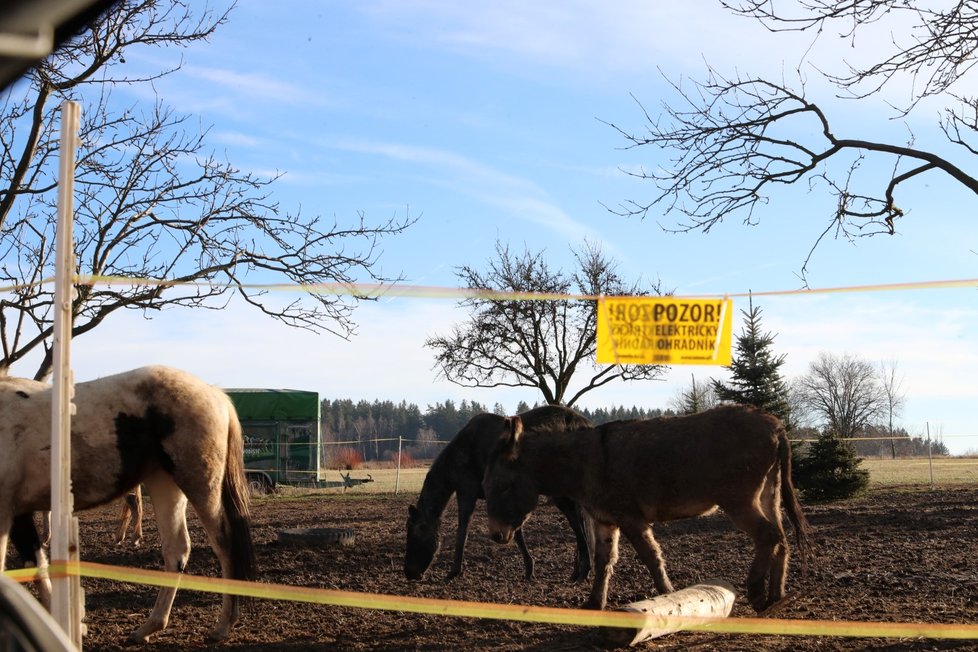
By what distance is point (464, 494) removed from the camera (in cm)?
1076

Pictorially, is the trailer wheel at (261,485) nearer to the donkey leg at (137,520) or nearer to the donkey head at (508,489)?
the donkey leg at (137,520)

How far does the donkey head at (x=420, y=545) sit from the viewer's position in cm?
977

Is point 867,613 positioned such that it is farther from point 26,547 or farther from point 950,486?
point 950,486

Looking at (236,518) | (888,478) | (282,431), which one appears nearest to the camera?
(236,518)

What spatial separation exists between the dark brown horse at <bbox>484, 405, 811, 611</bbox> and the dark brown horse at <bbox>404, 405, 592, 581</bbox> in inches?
65.4

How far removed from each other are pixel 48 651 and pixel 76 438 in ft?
17.4

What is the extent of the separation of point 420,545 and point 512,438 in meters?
2.43

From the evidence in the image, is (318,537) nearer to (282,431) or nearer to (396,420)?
(282,431)

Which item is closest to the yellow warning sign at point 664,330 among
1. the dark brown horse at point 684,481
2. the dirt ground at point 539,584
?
the dark brown horse at point 684,481

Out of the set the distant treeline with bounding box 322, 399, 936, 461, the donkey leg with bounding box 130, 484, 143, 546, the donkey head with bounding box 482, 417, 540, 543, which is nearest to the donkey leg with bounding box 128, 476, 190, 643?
the donkey head with bounding box 482, 417, 540, 543

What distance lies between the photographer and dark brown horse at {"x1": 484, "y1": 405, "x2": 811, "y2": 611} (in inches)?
271

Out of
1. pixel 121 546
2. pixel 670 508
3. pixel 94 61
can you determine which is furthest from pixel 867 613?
pixel 94 61

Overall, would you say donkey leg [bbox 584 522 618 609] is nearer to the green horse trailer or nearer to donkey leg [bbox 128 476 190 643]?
donkey leg [bbox 128 476 190 643]

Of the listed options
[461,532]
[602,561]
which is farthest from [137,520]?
[602,561]
